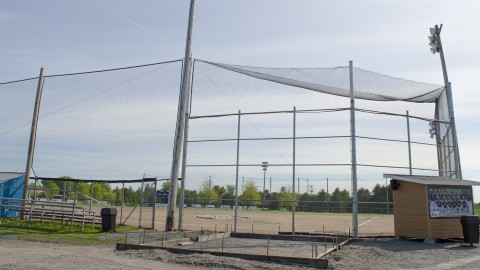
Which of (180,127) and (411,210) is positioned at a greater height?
(180,127)

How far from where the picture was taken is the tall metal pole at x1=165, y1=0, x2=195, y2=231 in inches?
634

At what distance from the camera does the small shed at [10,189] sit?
19266 millimetres

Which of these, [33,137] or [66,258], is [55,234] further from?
[33,137]

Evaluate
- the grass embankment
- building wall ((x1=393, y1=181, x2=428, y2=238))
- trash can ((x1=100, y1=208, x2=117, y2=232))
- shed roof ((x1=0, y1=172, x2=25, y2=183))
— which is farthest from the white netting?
shed roof ((x1=0, y1=172, x2=25, y2=183))

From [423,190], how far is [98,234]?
34.6ft

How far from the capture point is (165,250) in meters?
10.1

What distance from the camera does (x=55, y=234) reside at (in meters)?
13.5

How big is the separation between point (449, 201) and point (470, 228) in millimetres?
1219

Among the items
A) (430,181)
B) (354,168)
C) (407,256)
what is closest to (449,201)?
(430,181)

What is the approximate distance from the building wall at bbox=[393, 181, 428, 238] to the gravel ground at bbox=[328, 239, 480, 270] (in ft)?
2.81

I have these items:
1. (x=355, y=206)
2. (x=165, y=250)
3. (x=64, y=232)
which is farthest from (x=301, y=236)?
(x=64, y=232)

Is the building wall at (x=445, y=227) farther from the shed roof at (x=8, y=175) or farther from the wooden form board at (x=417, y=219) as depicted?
the shed roof at (x=8, y=175)

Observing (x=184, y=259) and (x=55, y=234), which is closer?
(x=184, y=259)

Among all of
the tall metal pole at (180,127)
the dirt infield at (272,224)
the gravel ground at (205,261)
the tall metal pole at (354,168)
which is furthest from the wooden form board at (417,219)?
the tall metal pole at (180,127)
